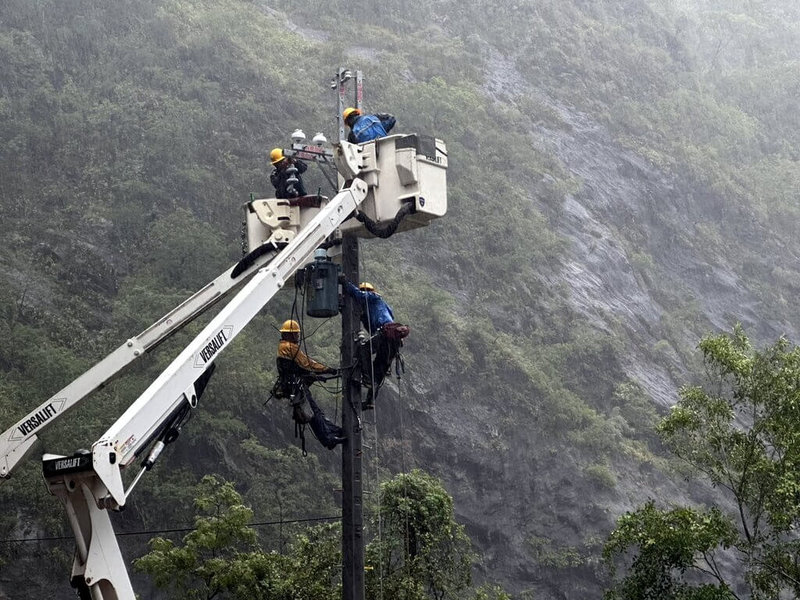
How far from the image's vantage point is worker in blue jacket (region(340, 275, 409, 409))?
14508mm

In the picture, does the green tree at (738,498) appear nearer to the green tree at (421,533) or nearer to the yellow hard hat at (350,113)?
the green tree at (421,533)

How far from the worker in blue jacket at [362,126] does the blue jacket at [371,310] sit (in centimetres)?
195

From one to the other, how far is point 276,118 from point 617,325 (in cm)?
1541

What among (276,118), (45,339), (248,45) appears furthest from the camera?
(248,45)

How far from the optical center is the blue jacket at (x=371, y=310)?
14578 millimetres

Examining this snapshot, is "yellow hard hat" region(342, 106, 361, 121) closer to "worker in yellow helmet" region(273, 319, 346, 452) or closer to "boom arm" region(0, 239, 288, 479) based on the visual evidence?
"worker in yellow helmet" region(273, 319, 346, 452)

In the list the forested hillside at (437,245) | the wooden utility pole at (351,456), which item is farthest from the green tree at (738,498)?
the forested hillside at (437,245)

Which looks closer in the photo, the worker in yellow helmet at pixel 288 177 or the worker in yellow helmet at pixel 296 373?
the worker in yellow helmet at pixel 296 373

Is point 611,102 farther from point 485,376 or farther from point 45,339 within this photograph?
point 45,339

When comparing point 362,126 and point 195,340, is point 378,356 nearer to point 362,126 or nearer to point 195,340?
point 362,126

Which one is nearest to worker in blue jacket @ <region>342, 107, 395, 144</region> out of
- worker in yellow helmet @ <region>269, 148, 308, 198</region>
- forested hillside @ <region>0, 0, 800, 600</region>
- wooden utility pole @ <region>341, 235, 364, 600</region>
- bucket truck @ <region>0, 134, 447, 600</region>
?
bucket truck @ <region>0, 134, 447, 600</region>

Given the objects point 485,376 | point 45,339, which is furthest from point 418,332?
point 45,339

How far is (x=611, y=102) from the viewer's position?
191ft

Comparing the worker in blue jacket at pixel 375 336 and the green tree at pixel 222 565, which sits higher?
the worker in blue jacket at pixel 375 336
